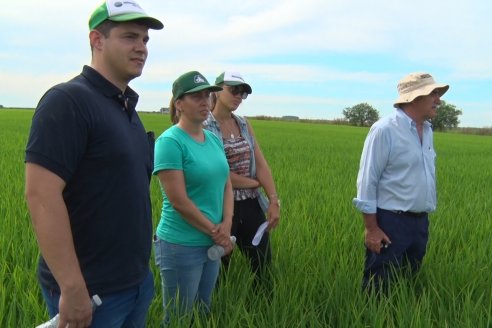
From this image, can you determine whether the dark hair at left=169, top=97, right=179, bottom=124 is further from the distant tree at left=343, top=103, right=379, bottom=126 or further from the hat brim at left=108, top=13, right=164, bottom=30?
the distant tree at left=343, top=103, right=379, bottom=126

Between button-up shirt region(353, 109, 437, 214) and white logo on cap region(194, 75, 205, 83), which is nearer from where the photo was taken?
white logo on cap region(194, 75, 205, 83)

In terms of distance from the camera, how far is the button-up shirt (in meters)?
2.42

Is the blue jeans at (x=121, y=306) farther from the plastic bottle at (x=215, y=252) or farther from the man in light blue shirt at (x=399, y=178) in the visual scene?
the man in light blue shirt at (x=399, y=178)

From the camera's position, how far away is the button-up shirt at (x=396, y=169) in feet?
7.93

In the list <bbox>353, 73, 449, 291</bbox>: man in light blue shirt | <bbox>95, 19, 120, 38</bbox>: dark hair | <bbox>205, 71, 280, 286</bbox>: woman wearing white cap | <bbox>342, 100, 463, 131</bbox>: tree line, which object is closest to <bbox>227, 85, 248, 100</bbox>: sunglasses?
<bbox>205, 71, 280, 286</bbox>: woman wearing white cap

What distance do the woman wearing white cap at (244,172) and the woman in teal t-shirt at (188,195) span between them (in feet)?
1.34

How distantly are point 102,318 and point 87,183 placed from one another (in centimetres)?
41

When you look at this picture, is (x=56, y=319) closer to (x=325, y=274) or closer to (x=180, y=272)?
(x=180, y=272)

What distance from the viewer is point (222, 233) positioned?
204cm

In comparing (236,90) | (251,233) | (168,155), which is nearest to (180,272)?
(168,155)

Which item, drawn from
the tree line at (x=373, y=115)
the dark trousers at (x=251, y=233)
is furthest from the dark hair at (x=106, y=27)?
A: the tree line at (x=373, y=115)

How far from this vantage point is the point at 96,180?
4.09 feet

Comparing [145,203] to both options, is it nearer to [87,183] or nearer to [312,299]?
[87,183]

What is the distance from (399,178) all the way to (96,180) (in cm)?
172
